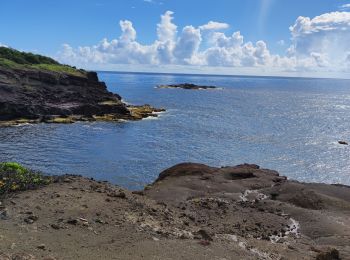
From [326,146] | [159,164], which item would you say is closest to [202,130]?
[326,146]

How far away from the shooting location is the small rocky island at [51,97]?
85.2 meters

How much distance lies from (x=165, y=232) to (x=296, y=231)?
8.10m

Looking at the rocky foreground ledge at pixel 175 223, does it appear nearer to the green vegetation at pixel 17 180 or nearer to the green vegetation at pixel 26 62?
the green vegetation at pixel 17 180

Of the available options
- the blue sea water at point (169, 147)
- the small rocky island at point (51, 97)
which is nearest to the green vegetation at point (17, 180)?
the blue sea water at point (169, 147)

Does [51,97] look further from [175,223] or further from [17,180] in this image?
[175,223]

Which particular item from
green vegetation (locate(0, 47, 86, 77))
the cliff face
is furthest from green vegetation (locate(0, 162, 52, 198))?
green vegetation (locate(0, 47, 86, 77))

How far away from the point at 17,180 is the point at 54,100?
71.6 metres

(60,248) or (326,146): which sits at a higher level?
(60,248)

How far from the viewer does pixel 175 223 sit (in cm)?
2111

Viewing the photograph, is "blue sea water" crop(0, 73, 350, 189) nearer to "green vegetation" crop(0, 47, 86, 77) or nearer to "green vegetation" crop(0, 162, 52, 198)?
"green vegetation" crop(0, 162, 52, 198)

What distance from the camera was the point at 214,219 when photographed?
24000 millimetres

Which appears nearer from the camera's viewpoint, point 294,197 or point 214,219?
point 214,219

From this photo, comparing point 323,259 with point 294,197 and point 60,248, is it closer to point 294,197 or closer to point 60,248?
point 60,248

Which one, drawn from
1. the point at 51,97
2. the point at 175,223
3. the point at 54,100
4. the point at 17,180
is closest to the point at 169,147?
the point at 54,100
